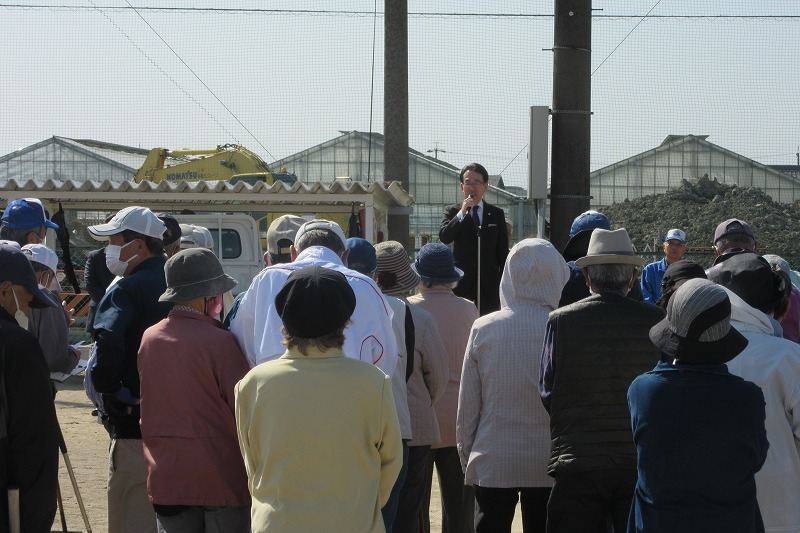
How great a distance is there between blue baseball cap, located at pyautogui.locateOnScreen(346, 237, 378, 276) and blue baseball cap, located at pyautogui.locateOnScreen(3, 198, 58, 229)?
2.87 metres

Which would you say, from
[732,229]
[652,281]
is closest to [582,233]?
[732,229]

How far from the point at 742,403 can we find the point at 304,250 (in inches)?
79.3

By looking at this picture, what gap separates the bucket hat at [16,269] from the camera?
4242mm

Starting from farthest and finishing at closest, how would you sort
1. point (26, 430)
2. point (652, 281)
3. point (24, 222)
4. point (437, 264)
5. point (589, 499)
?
point (652, 281) → point (24, 222) → point (437, 264) → point (589, 499) → point (26, 430)

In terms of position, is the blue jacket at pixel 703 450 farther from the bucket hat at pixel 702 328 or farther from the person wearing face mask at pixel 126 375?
the person wearing face mask at pixel 126 375

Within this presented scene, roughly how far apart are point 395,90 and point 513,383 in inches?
413

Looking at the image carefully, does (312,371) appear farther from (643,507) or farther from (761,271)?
(761,271)

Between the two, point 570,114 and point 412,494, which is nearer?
point 412,494

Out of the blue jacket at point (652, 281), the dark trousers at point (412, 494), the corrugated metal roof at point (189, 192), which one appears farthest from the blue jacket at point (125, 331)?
the corrugated metal roof at point (189, 192)

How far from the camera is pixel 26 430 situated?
388cm

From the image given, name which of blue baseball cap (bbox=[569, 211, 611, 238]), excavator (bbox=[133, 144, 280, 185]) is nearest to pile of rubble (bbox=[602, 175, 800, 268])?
excavator (bbox=[133, 144, 280, 185])

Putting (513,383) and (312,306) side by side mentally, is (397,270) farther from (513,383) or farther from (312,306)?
(312,306)

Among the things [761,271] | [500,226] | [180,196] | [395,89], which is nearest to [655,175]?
[395,89]

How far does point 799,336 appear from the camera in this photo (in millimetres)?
6297
